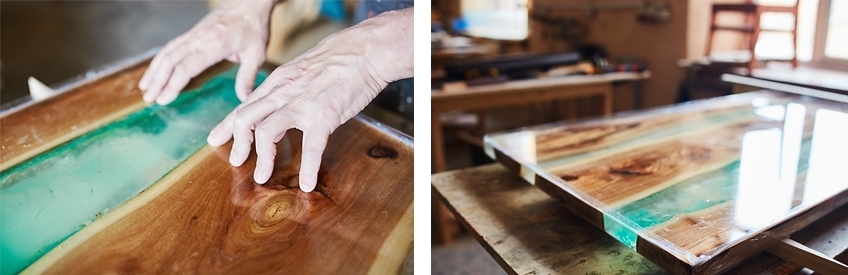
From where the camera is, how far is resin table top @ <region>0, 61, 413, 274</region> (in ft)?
2.19

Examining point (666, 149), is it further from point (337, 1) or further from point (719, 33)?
point (719, 33)

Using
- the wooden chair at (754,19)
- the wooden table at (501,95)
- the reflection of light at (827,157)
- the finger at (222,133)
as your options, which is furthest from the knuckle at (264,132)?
the wooden chair at (754,19)

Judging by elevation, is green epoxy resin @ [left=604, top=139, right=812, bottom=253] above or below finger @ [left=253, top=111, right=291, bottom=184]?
below

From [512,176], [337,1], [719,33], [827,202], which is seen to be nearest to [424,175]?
[337,1]

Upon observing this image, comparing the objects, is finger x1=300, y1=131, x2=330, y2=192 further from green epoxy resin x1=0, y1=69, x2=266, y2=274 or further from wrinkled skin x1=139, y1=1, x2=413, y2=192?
green epoxy resin x1=0, y1=69, x2=266, y2=274

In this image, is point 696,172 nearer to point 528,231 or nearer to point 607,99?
point 528,231

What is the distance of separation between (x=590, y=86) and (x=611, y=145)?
1811 millimetres

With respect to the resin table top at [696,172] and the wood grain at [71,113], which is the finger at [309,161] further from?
the resin table top at [696,172]

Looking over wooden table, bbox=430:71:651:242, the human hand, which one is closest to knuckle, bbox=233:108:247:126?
the human hand

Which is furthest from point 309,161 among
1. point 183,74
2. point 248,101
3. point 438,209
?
point 438,209

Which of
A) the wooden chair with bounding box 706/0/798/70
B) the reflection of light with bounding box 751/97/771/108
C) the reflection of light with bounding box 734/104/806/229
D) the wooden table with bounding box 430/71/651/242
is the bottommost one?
the wooden table with bounding box 430/71/651/242

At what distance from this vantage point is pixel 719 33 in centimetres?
340

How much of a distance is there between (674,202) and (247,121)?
29.8 inches

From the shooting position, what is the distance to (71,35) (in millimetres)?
1450
